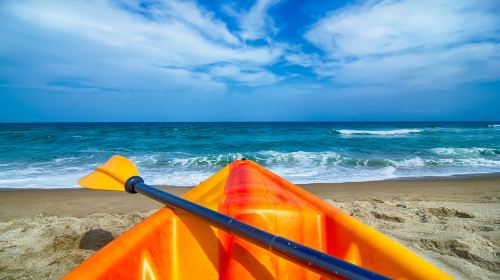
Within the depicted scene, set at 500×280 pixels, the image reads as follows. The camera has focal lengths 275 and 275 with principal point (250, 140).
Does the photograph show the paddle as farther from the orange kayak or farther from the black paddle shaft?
the orange kayak

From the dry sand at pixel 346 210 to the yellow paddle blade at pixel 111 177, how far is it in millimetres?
638

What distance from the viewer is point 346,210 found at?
12.3 ft

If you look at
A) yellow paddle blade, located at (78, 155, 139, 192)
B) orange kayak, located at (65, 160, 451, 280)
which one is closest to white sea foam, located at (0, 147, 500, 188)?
yellow paddle blade, located at (78, 155, 139, 192)

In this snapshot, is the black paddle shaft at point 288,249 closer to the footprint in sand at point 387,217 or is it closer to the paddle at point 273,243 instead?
the paddle at point 273,243

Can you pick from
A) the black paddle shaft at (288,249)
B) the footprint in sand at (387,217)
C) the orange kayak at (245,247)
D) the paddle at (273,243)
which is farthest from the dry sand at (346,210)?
the black paddle shaft at (288,249)

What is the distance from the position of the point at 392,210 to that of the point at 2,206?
6.17m

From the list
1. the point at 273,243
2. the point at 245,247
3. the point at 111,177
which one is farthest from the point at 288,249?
the point at 111,177

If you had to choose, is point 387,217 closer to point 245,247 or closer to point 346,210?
point 346,210

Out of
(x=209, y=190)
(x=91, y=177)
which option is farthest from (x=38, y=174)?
(x=209, y=190)

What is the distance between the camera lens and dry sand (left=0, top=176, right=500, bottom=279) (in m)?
2.33

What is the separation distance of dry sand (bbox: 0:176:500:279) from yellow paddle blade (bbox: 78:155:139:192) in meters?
0.64

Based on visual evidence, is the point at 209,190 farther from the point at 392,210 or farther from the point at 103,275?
the point at 392,210

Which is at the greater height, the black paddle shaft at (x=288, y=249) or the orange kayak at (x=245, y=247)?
the black paddle shaft at (x=288, y=249)

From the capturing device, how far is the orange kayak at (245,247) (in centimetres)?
122
